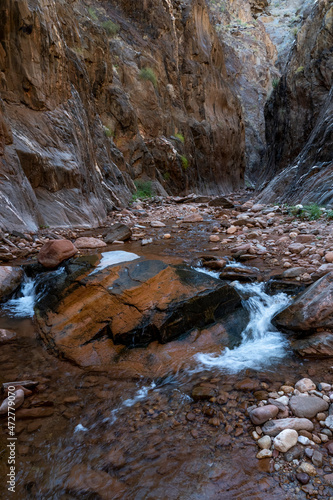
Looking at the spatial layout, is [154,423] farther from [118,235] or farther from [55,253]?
[118,235]

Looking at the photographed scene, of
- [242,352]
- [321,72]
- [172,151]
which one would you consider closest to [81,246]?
[242,352]

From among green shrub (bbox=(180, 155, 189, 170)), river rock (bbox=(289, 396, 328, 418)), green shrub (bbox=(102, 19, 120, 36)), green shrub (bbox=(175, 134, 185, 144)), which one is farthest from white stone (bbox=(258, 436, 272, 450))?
green shrub (bbox=(102, 19, 120, 36))

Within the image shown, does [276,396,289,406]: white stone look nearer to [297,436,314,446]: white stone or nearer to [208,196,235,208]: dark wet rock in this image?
[297,436,314,446]: white stone

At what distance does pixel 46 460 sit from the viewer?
1.67 m

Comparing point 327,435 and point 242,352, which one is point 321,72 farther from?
point 327,435

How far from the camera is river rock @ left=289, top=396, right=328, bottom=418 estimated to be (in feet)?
5.79

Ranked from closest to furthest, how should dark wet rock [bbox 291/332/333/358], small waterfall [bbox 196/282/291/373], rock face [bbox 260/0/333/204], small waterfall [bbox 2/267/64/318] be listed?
dark wet rock [bbox 291/332/333/358] → small waterfall [bbox 196/282/291/373] → small waterfall [bbox 2/267/64/318] → rock face [bbox 260/0/333/204]

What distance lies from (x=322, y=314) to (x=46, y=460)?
232cm

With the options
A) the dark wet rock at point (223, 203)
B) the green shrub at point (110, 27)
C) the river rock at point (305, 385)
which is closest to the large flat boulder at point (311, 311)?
the river rock at point (305, 385)

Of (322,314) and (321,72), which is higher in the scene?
(321,72)

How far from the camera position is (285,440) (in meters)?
1.57

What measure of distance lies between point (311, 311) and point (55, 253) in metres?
3.27

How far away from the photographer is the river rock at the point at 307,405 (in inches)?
69.5

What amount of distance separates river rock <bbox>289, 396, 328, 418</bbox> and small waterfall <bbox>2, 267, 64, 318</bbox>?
9.13 feet
